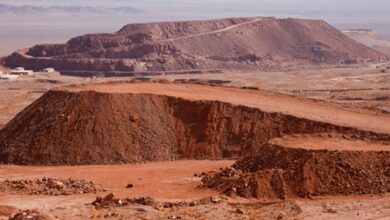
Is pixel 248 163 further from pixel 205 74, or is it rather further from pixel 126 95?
pixel 205 74

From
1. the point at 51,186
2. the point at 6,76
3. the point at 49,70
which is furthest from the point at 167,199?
the point at 49,70

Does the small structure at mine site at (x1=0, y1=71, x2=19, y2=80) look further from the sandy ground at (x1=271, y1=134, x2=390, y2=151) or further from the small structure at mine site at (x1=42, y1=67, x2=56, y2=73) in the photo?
the sandy ground at (x1=271, y1=134, x2=390, y2=151)

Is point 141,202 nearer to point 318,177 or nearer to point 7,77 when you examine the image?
point 318,177

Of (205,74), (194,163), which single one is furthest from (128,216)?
(205,74)

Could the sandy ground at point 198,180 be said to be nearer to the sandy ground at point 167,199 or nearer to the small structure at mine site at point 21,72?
the sandy ground at point 167,199

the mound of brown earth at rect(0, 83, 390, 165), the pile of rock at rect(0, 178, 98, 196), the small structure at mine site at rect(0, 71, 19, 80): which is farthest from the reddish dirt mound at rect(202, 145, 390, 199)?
the small structure at mine site at rect(0, 71, 19, 80)
